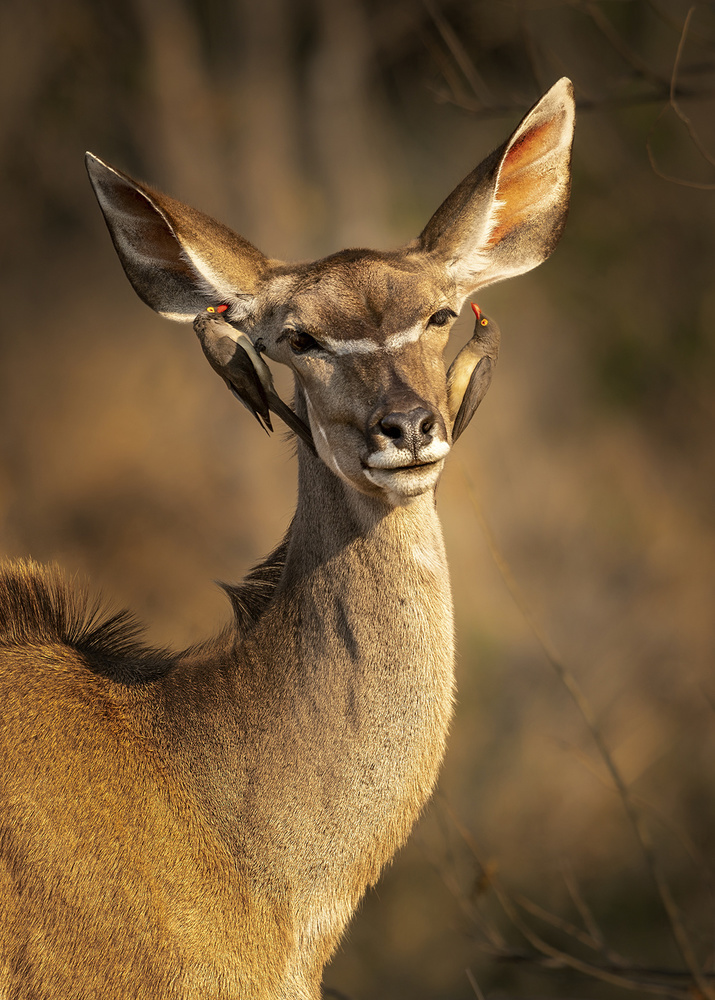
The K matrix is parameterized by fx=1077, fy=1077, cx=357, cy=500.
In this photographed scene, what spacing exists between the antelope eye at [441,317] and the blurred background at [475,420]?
3.78m

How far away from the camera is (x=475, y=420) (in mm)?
8469

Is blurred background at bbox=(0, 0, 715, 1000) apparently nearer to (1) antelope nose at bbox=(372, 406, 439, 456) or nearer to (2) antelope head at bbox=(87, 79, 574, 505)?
(2) antelope head at bbox=(87, 79, 574, 505)

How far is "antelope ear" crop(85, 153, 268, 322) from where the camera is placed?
277cm

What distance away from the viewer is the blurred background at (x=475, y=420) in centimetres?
752

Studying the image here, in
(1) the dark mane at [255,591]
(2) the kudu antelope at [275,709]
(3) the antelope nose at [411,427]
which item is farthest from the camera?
(1) the dark mane at [255,591]

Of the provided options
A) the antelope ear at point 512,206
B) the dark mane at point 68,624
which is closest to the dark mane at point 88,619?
the dark mane at point 68,624

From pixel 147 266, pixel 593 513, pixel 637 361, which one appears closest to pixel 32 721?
pixel 147 266

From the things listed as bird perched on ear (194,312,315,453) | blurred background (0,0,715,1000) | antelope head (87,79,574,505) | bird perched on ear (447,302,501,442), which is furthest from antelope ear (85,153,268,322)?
blurred background (0,0,715,1000)

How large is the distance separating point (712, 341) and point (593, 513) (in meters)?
1.92

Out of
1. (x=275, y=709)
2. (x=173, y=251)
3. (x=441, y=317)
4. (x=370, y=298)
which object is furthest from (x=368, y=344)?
(x=275, y=709)

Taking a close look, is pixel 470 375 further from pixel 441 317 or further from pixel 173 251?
pixel 173 251

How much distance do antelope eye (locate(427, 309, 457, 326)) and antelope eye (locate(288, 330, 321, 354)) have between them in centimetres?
31

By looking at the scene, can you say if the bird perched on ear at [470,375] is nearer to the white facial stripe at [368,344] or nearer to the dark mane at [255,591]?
the white facial stripe at [368,344]

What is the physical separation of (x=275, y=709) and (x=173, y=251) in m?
1.26
